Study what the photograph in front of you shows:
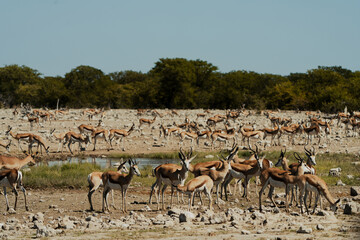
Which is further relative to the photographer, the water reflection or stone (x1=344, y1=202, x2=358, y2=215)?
the water reflection

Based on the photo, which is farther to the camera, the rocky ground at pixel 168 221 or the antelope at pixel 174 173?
the antelope at pixel 174 173

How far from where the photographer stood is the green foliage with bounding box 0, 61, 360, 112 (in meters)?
54.8

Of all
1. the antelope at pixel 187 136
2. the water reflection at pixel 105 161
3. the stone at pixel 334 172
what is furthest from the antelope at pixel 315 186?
the antelope at pixel 187 136

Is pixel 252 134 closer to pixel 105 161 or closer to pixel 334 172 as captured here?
pixel 105 161

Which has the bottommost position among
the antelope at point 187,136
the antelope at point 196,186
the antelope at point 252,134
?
the antelope at point 196,186

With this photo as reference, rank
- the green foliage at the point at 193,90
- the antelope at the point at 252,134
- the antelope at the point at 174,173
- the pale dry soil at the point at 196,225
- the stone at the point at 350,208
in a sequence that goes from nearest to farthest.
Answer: the pale dry soil at the point at 196,225 < the stone at the point at 350,208 < the antelope at the point at 174,173 < the antelope at the point at 252,134 < the green foliage at the point at 193,90

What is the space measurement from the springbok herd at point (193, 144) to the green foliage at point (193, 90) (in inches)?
416

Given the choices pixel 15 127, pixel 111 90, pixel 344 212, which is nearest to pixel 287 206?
pixel 344 212

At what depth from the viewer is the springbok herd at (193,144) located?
1150cm

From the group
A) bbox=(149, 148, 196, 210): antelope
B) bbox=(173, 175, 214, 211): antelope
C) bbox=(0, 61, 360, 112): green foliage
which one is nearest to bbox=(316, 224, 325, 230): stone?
bbox=(173, 175, 214, 211): antelope

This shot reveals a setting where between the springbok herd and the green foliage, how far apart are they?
10570 millimetres

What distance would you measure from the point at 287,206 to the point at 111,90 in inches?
2307

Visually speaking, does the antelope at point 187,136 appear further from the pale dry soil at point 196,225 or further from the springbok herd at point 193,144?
the pale dry soil at point 196,225

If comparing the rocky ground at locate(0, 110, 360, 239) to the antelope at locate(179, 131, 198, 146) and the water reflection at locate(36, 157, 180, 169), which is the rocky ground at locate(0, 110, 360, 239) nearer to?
the water reflection at locate(36, 157, 180, 169)
